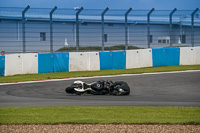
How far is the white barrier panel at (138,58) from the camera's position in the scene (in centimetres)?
2181

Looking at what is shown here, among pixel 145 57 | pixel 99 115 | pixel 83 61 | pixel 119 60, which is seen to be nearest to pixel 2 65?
pixel 83 61

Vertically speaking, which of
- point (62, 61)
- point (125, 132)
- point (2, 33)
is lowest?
point (125, 132)

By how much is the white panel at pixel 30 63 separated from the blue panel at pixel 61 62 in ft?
3.80

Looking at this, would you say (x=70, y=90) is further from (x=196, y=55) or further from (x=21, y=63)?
(x=196, y=55)

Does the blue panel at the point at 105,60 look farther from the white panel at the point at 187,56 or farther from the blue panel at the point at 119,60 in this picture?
the white panel at the point at 187,56

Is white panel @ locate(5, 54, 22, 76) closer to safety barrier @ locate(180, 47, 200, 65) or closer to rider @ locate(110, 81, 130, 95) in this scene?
rider @ locate(110, 81, 130, 95)

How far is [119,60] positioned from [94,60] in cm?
155

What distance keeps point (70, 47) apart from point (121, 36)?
3188 millimetres

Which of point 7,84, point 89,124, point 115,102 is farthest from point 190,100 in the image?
point 7,84

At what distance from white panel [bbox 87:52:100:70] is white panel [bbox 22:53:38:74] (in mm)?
3087

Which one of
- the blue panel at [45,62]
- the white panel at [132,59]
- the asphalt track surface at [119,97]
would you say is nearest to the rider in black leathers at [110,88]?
the asphalt track surface at [119,97]

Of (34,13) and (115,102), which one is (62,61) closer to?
(34,13)

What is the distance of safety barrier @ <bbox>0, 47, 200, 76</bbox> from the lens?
62.6ft

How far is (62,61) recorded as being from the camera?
20.4 meters
